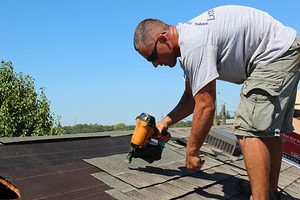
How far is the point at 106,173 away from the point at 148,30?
114 centimetres

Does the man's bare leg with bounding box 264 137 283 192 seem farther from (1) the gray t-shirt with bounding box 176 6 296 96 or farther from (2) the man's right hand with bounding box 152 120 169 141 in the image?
(2) the man's right hand with bounding box 152 120 169 141

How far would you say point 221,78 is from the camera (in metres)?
1.90

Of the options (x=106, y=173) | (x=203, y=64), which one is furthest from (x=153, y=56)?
(x=106, y=173)

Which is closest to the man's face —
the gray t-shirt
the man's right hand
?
the gray t-shirt

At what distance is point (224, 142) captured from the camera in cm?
340

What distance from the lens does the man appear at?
5.37ft

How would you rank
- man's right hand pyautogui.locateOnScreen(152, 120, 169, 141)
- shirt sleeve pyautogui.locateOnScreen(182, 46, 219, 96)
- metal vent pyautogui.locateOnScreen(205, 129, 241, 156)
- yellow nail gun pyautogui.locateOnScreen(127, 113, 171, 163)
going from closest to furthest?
shirt sleeve pyautogui.locateOnScreen(182, 46, 219, 96) < yellow nail gun pyautogui.locateOnScreen(127, 113, 171, 163) < man's right hand pyautogui.locateOnScreen(152, 120, 169, 141) < metal vent pyautogui.locateOnScreen(205, 129, 241, 156)

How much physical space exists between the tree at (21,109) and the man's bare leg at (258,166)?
9652 millimetres

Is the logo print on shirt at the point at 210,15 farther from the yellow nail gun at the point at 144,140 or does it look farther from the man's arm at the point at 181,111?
the yellow nail gun at the point at 144,140

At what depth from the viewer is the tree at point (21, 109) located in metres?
9.88

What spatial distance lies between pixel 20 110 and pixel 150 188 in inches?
381

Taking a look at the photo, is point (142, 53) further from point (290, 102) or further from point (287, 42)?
point (290, 102)

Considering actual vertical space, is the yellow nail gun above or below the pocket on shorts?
below

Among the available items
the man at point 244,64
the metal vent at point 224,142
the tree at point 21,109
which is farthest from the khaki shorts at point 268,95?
the tree at point 21,109
